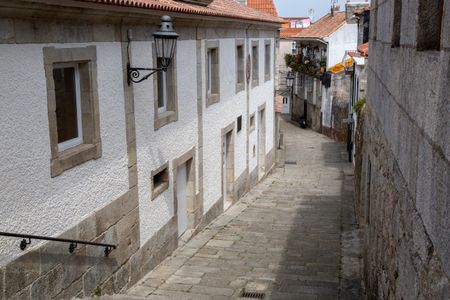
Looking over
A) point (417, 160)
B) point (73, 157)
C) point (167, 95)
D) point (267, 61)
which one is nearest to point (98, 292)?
point (73, 157)

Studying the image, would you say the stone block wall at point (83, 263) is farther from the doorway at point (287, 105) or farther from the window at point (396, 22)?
the doorway at point (287, 105)

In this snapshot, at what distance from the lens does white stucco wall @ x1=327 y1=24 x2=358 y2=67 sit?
3388 cm

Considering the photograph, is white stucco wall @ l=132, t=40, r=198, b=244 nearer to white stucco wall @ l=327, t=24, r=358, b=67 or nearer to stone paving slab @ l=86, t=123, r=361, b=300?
stone paving slab @ l=86, t=123, r=361, b=300

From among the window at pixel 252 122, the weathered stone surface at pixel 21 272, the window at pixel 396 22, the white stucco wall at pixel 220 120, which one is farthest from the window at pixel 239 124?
the weathered stone surface at pixel 21 272

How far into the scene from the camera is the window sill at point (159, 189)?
8.86 metres

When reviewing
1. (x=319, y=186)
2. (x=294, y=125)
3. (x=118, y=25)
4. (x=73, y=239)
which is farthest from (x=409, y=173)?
(x=294, y=125)

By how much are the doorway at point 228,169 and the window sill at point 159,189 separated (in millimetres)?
4888

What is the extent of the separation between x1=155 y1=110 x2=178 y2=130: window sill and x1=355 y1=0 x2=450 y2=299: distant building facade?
13.8 ft

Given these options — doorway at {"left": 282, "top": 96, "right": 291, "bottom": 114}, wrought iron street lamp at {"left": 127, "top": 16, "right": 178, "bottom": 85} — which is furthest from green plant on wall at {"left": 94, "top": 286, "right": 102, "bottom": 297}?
doorway at {"left": 282, "top": 96, "right": 291, "bottom": 114}

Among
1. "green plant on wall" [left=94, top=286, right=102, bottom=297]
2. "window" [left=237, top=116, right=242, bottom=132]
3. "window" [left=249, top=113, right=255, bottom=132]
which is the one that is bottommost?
"green plant on wall" [left=94, top=286, right=102, bottom=297]

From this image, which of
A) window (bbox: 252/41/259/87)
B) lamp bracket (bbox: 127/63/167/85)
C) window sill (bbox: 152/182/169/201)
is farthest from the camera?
window (bbox: 252/41/259/87)

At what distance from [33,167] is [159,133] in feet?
11.8

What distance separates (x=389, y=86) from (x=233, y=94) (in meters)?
9.15

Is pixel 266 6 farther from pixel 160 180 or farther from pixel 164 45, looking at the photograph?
pixel 164 45
